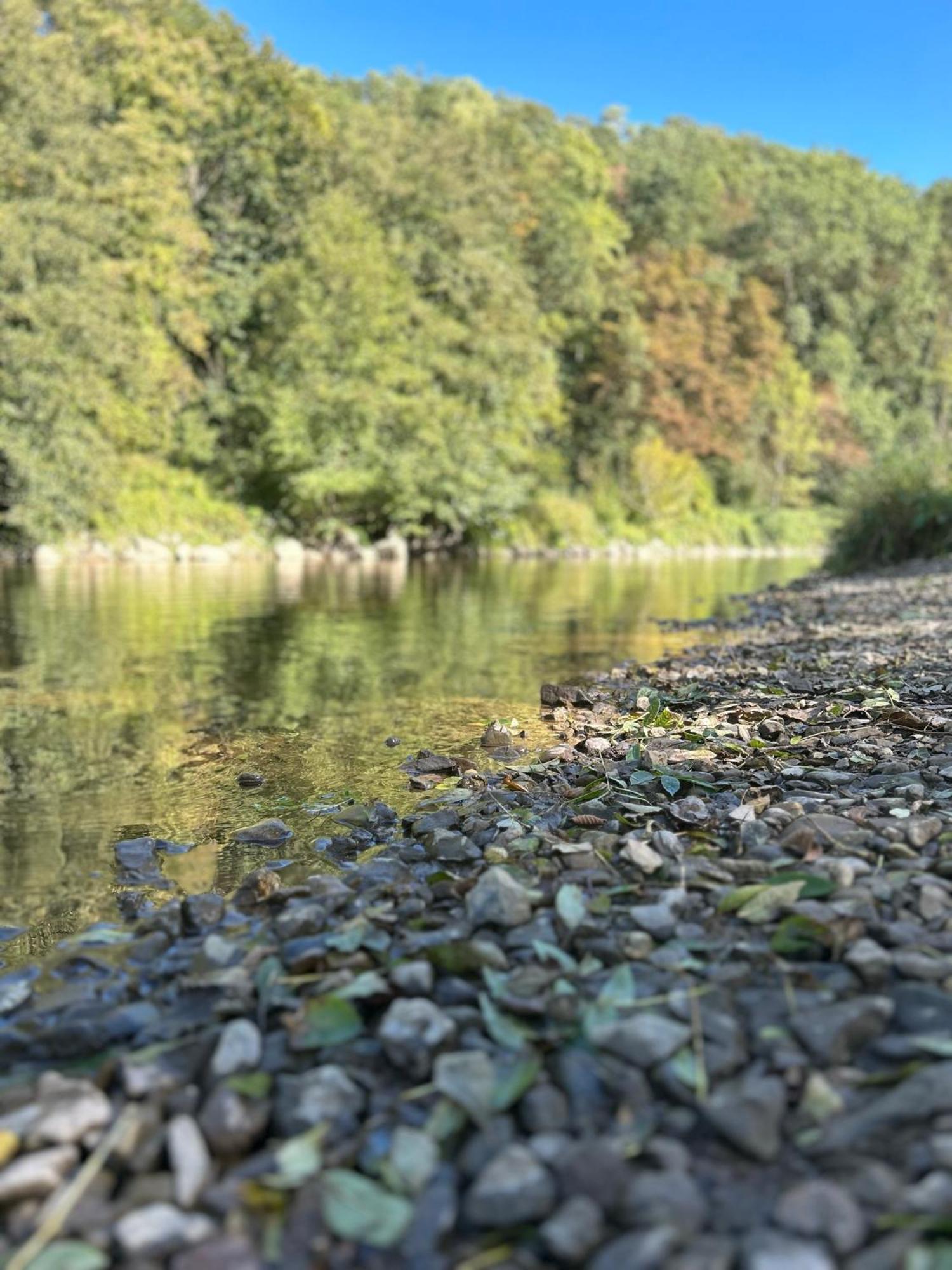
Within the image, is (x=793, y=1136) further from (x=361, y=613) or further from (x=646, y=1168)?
(x=361, y=613)

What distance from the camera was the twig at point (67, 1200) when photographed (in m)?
1.63

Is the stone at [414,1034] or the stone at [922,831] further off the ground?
the stone at [922,831]

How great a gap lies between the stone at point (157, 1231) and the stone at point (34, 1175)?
183mm

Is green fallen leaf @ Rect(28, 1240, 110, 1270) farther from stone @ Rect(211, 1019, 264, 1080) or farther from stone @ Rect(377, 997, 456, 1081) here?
stone @ Rect(377, 997, 456, 1081)

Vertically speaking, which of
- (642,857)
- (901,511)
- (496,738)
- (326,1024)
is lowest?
(496,738)

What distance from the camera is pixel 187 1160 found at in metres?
1.80

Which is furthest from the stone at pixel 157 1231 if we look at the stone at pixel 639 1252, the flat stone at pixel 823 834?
the flat stone at pixel 823 834

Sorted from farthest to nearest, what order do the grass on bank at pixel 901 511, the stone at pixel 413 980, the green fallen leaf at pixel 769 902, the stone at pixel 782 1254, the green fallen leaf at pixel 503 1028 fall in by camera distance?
the grass on bank at pixel 901 511, the green fallen leaf at pixel 769 902, the stone at pixel 413 980, the green fallen leaf at pixel 503 1028, the stone at pixel 782 1254

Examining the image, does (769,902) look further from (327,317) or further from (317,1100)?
(327,317)

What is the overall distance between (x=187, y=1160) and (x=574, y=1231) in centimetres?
74

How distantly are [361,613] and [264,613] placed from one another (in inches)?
56.0

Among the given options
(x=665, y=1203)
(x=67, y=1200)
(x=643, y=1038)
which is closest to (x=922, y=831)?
(x=643, y=1038)

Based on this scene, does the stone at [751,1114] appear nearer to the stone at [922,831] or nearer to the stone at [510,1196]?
the stone at [510,1196]

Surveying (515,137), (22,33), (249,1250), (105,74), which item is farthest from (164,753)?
(515,137)
